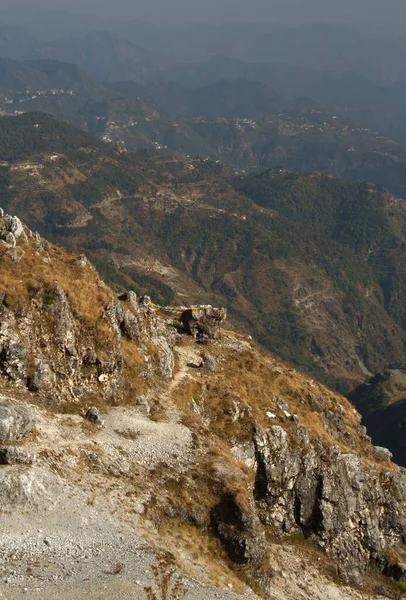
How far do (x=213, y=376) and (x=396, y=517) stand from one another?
1008 inches

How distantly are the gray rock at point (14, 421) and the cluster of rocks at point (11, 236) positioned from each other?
1504 cm

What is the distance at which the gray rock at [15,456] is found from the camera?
112 ft

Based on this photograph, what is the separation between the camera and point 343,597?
4481 centimetres

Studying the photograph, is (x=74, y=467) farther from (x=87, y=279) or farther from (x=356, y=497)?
(x=356, y=497)

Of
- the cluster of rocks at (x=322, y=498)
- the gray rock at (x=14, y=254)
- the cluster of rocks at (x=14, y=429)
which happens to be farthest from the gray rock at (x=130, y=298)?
the cluster of rocks at (x=14, y=429)

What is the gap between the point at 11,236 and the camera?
4831cm

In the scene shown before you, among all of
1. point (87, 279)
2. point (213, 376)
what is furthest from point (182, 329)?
point (87, 279)

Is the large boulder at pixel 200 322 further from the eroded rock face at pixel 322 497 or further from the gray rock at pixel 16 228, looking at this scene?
the gray rock at pixel 16 228

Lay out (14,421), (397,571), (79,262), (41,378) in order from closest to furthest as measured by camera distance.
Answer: (14,421) < (41,378) < (397,571) < (79,262)

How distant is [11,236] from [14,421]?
64.5ft

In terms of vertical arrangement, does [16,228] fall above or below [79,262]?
above

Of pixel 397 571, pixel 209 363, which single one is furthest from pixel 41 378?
pixel 397 571

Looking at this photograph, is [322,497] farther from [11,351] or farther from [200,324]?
[11,351]

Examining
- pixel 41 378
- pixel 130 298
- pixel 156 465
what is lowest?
pixel 156 465
